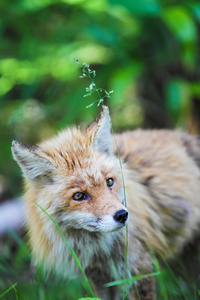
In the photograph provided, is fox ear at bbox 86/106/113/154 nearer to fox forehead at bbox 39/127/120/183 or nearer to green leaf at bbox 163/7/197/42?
fox forehead at bbox 39/127/120/183

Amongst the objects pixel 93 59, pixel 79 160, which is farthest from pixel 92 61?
pixel 79 160

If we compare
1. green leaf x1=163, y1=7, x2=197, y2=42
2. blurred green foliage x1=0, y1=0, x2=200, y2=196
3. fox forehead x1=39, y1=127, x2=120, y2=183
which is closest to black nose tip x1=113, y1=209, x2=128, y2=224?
fox forehead x1=39, y1=127, x2=120, y2=183

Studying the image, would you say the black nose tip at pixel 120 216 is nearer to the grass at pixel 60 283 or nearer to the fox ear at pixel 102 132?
the grass at pixel 60 283

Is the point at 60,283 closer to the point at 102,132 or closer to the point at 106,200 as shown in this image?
the point at 106,200

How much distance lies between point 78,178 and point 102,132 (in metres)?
0.57

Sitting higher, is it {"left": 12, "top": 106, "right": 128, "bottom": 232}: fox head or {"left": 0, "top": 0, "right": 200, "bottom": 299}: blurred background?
{"left": 0, "top": 0, "right": 200, "bottom": 299}: blurred background

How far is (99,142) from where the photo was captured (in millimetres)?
3768

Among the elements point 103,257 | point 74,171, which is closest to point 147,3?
point 74,171

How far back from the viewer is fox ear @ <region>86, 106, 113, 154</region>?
364 cm

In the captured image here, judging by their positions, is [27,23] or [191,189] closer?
[191,189]

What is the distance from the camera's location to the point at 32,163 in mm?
3494

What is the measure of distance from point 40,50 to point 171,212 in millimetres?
3956

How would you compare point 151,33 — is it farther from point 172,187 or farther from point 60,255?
point 60,255

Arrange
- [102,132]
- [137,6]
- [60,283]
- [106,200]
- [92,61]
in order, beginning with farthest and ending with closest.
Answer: [92,61], [137,6], [60,283], [102,132], [106,200]
